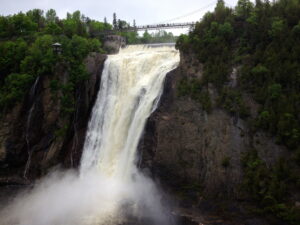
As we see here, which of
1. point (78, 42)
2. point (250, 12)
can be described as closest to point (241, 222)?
point (250, 12)

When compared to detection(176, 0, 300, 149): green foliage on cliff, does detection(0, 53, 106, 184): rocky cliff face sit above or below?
below

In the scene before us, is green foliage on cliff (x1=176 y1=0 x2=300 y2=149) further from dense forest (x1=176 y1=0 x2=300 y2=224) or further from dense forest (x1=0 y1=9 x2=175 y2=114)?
dense forest (x1=0 y1=9 x2=175 y2=114)

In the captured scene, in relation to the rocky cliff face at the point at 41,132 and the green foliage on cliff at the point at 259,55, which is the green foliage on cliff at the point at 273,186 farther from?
the rocky cliff face at the point at 41,132

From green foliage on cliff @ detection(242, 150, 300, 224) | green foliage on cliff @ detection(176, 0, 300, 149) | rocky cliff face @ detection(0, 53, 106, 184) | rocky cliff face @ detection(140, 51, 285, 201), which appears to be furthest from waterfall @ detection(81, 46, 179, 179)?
green foliage on cliff @ detection(242, 150, 300, 224)

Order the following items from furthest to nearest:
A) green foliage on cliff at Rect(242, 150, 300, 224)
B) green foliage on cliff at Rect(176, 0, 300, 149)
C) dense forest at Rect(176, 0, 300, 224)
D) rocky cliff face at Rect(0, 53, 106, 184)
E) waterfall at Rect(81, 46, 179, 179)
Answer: rocky cliff face at Rect(0, 53, 106, 184) < waterfall at Rect(81, 46, 179, 179) < green foliage on cliff at Rect(176, 0, 300, 149) < dense forest at Rect(176, 0, 300, 224) < green foliage on cliff at Rect(242, 150, 300, 224)

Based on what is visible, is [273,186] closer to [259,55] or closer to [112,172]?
[259,55]

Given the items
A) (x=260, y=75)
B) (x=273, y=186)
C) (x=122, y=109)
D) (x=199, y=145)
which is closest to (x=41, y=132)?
(x=122, y=109)

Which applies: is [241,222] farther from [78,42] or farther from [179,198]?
[78,42]
